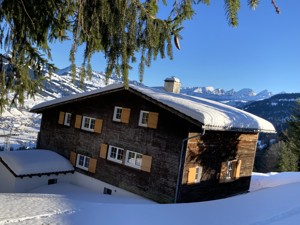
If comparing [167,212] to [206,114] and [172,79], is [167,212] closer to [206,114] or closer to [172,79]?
[206,114]

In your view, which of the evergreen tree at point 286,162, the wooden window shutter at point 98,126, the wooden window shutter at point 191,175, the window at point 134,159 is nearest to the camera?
the wooden window shutter at point 191,175

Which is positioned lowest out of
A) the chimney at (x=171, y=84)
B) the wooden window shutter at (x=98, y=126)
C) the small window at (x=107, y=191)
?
the small window at (x=107, y=191)

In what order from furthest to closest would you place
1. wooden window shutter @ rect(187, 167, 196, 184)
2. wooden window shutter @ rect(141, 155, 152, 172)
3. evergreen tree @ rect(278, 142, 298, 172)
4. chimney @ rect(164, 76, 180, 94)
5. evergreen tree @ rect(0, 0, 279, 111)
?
evergreen tree @ rect(278, 142, 298, 172) < chimney @ rect(164, 76, 180, 94) < wooden window shutter @ rect(141, 155, 152, 172) < wooden window shutter @ rect(187, 167, 196, 184) < evergreen tree @ rect(0, 0, 279, 111)

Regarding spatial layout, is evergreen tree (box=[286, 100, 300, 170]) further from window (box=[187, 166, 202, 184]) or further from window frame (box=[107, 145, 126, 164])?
window frame (box=[107, 145, 126, 164])

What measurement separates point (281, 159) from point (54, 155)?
81.6ft

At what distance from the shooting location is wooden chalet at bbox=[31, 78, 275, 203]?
48.1 feet

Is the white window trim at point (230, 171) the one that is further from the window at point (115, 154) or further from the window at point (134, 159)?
the window at point (115, 154)

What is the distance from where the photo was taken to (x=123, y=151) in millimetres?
16984

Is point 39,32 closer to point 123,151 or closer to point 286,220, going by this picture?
point 286,220

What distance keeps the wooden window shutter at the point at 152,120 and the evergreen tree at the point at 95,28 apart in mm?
9751

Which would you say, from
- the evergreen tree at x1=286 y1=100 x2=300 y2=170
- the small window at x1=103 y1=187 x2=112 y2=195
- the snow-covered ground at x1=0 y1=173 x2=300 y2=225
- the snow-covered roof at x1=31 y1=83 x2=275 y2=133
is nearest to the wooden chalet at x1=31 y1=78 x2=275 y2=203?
the snow-covered roof at x1=31 y1=83 x2=275 y2=133

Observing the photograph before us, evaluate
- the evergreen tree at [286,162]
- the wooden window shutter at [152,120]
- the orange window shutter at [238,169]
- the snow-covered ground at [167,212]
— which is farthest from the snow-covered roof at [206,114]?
the evergreen tree at [286,162]

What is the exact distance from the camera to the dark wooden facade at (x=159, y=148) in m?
14.7

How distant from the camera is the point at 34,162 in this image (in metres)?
18.3
